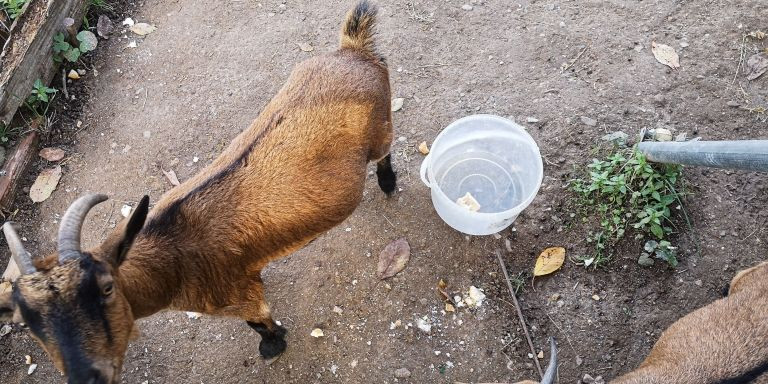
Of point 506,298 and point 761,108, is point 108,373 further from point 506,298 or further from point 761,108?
point 761,108

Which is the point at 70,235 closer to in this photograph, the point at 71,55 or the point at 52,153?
the point at 52,153

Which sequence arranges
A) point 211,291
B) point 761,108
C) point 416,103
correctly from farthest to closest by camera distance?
point 416,103 → point 761,108 → point 211,291

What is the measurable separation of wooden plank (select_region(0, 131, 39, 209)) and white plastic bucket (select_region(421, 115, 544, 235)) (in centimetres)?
342

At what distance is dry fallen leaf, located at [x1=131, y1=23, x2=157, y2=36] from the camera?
226 inches

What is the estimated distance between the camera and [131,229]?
2.98m

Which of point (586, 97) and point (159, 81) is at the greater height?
point (159, 81)

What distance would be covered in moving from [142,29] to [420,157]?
10.3 feet

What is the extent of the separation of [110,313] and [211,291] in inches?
30.6

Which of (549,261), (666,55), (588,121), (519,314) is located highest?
(666,55)

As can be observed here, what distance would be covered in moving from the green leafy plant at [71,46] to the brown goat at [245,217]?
8.38 feet

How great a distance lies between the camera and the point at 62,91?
5.32 m

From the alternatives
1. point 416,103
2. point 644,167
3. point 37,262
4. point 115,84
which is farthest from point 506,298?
point 115,84

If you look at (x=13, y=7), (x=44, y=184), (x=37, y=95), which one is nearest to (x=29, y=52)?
(x=37, y=95)

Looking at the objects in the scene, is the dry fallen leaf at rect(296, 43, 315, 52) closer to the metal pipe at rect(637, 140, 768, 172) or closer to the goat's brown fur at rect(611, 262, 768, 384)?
the metal pipe at rect(637, 140, 768, 172)
